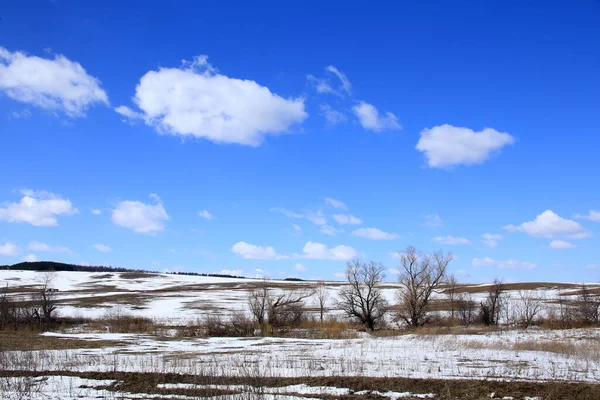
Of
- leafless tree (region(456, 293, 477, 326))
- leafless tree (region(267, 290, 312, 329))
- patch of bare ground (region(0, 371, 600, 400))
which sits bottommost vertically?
leafless tree (region(456, 293, 477, 326))

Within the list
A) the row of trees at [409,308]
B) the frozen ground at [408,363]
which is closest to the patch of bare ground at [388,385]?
the frozen ground at [408,363]

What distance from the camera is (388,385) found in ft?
49.2

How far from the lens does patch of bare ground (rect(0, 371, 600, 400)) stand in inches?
529

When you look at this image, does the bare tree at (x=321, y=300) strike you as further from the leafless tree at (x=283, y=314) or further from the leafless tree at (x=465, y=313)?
the leafless tree at (x=465, y=313)

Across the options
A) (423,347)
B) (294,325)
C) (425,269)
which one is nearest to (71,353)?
(423,347)

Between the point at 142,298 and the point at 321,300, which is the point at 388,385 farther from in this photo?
the point at 142,298

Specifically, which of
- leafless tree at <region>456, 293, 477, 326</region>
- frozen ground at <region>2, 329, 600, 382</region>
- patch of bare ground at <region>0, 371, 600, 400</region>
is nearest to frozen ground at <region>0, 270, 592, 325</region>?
leafless tree at <region>456, 293, 477, 326</region>

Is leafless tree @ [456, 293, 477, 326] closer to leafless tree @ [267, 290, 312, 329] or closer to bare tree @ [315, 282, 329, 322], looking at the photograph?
bare tree @ [315, 282, 329, 322]

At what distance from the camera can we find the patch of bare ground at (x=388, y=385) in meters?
13.4

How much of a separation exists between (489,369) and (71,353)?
21.9m

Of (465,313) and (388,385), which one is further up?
(388,385)

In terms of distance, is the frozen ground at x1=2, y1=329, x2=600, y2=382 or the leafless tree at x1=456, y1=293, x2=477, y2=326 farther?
the leafless tree at x1=456, y1=293, x2=477, y2=326

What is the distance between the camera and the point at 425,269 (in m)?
63.9

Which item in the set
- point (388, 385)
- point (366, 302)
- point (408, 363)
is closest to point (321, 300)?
point (366, 302)
